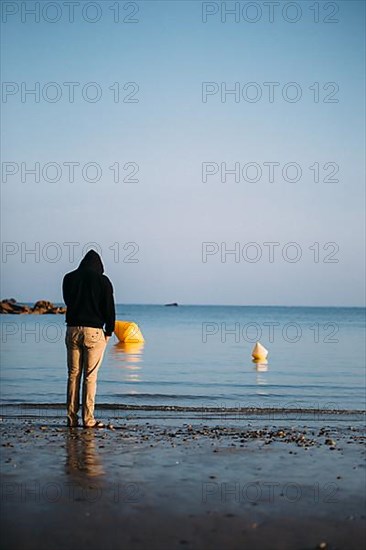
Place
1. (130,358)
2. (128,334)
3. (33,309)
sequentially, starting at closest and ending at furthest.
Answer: (130,358) → (128,334) → (33,309)

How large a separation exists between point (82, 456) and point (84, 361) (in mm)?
2347

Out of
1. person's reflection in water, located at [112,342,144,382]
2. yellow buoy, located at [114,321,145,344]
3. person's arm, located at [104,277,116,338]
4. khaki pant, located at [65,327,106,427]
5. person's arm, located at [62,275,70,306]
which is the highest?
person's arm, located at [62,275,70,306]

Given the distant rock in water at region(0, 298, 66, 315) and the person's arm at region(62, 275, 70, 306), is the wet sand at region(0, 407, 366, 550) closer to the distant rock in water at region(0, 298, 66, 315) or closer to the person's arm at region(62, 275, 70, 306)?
the person's arm at region(62, 275, 70, 306)

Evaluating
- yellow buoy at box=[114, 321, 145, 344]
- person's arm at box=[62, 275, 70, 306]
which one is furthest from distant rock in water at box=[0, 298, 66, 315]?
person's arm at box=[62, 275, 70, 306]

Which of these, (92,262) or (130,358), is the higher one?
(92,262)

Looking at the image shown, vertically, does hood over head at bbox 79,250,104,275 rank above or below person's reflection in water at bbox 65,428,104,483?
above

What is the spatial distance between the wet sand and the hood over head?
6.88 ft

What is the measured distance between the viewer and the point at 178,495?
685cm

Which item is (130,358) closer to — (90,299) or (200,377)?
(200,377)

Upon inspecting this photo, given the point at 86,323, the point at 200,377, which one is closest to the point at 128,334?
the point at 200,377

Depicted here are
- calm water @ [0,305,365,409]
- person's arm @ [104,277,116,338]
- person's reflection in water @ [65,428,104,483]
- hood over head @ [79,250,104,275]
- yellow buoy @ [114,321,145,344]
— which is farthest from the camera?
yellow buoy @ [114,321,145,344]

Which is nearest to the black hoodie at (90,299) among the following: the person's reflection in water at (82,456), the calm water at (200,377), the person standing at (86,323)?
the person standing at (86,323)

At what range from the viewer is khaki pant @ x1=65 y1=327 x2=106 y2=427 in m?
10.7

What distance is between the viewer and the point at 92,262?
1094cm
